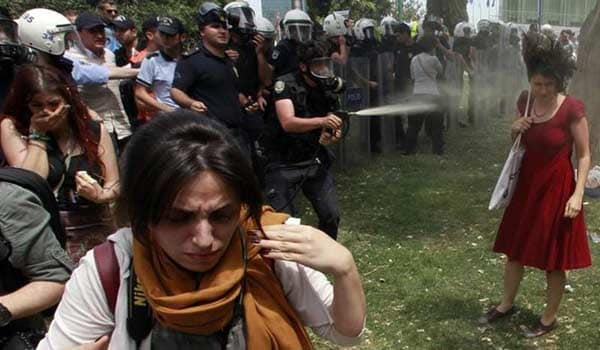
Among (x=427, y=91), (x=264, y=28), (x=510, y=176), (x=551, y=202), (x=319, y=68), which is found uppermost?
(x=264, y=28)

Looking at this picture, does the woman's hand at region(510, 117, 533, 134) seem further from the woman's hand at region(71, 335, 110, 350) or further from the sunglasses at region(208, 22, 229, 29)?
the woman's hand at region(71, 335, 110, 350)

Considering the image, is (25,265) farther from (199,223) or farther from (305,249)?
(305,249)

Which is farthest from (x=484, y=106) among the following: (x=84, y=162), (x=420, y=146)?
(x=84, y=162)

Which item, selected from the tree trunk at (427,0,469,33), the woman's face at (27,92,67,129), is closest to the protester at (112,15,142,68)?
the woman's face at (27,92,67,129)

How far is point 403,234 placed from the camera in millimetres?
6258

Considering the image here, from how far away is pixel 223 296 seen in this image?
1352mm

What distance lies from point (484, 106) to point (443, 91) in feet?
10.7

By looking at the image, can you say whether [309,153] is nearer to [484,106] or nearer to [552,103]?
[552,103]

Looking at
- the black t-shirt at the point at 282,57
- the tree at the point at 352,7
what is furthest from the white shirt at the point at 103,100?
the tree at the point at 352,7

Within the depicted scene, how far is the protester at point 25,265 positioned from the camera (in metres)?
1.79

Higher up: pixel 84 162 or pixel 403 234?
pixel 84 162

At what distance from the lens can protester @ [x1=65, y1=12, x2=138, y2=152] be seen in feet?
16.7

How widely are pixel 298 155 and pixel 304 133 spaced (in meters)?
0.17

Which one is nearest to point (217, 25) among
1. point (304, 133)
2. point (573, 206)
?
point (304, 133)
